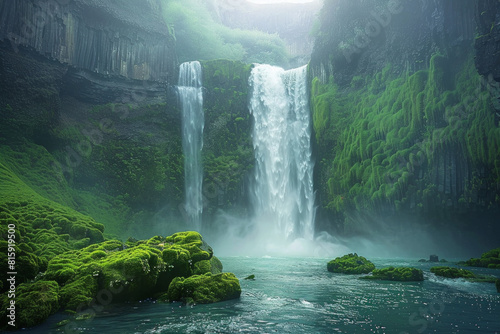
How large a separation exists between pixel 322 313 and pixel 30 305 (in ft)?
23.7

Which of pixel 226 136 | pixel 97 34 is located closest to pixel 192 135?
pixel 226 136

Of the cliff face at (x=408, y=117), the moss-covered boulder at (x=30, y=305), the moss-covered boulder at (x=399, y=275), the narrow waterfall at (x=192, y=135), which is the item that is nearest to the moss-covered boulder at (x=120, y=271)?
the moss-covered boulder at (x=30, y=305)

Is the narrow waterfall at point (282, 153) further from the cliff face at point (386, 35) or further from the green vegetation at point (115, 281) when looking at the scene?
the green vegetation at point (115, 281)

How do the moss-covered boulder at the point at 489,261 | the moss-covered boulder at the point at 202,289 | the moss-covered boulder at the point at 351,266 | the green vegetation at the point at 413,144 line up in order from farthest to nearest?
the green vegetation at the point at 413,144
the moss-covered boulder at the point at 489,261
the moss-covered boulder at the point at 351,266
the moss-covered boulder at the point at 202,289

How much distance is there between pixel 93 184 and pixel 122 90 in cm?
953

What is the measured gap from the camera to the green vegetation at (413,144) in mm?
21812

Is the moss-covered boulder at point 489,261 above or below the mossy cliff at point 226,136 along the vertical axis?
below

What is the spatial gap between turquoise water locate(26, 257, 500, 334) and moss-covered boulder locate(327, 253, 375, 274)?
4390 millimetres

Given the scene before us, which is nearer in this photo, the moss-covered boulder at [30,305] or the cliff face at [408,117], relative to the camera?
the moss-covered boulder at [30,305]

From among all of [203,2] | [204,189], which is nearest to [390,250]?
[204,189]

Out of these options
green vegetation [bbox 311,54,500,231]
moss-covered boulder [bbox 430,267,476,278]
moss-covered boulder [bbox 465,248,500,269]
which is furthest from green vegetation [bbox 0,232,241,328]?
green vegetation [bbox 311,54,500,231]

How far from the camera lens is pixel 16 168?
78.3ft

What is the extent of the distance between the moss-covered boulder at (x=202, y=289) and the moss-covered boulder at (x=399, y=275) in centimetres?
748

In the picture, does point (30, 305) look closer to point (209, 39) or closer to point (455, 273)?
point (455, 273)
